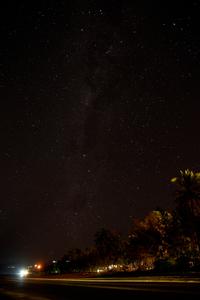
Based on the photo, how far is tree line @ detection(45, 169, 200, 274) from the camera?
6212 cm

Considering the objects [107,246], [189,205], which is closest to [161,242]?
[189,205]

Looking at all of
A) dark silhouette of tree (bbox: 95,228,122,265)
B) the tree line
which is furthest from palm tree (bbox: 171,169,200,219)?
dark silhouette of tree (bbox: 95,228,122,265)

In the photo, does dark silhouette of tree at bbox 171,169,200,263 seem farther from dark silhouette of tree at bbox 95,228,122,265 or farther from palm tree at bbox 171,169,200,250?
dark silhouette of tree at bbox 95,228,122,265

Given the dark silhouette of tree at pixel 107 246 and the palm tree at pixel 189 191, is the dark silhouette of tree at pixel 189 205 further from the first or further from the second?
the dark silhouette of tree at pixel 107 246

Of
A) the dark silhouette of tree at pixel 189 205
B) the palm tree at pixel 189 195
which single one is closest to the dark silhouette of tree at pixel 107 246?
the dark silhouette of tree at pixel 189 205

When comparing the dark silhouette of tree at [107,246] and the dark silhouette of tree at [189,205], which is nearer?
the dark silhouette of tree at [189,205]

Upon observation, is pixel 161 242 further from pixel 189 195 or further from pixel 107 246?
pixel 107 246

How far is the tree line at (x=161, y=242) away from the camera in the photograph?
62.1 metres

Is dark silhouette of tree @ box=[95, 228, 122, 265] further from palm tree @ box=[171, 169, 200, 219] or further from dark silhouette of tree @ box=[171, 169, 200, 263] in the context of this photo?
palm tree @ box=[171, 169, 200, 219]

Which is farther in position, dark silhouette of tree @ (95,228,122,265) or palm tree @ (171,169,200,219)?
dark silhouette of tree @ (95,228,122,265)

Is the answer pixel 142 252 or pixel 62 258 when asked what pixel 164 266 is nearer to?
pixel 142 252

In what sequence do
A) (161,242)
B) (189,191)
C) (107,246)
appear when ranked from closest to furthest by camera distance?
(189,191), (161,242), (107,246)

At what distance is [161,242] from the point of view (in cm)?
8581

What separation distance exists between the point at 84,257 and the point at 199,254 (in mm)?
80615
